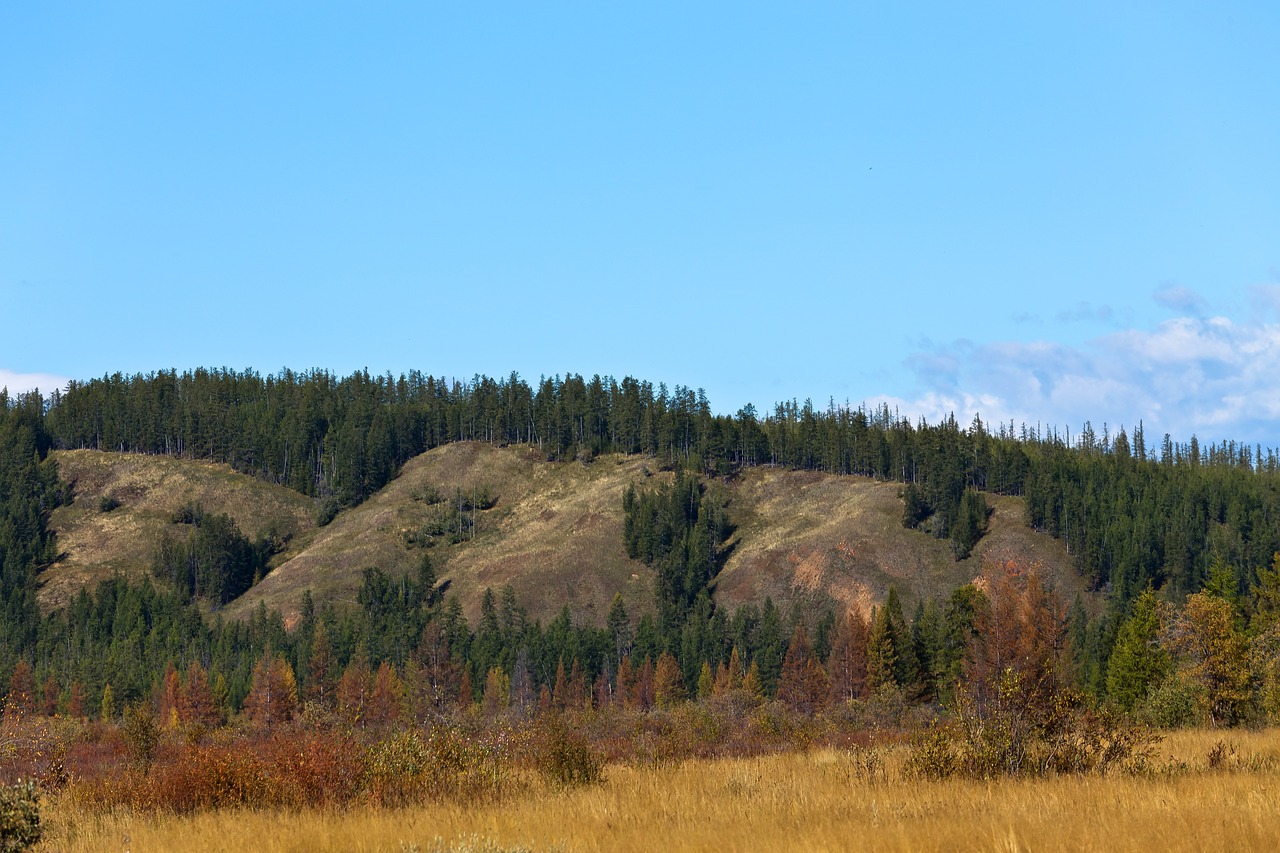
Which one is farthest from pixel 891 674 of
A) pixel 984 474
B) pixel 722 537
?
pixel 984 474

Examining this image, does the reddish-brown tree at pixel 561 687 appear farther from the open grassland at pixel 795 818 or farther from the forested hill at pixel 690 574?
the open grassland at pixel 795 818

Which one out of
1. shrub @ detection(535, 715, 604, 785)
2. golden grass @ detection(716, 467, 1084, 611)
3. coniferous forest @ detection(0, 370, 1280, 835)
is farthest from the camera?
golden grass @ detection(716, 467, 1084, 611)

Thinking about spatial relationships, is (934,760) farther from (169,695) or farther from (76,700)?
(76,700)

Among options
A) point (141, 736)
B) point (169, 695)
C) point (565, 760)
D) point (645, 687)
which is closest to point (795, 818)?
point (565, 760)

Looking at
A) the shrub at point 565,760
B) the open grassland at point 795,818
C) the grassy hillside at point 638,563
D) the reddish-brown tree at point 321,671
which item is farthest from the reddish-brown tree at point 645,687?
the open grassland at point 795,818

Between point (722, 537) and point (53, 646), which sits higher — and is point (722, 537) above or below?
above

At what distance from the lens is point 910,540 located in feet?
541

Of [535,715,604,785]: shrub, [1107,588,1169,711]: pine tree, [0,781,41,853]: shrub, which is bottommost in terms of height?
[1107,588,1169,711]: pine tree

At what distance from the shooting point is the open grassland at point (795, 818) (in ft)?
38.3

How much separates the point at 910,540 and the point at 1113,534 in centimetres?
2657

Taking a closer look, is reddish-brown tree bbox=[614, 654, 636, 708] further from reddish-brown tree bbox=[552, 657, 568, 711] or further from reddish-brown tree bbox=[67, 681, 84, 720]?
reddish-brown tree bbox=[67, 681, 84, 720]

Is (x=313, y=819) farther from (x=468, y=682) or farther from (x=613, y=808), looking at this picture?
(x=468, y=682)

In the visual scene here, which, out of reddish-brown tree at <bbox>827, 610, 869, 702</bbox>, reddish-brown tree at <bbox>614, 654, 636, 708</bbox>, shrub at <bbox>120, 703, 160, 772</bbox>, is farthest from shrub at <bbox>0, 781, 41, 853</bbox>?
reddish-brown tree at <bbox>614, 654, 636, 708</bbox>

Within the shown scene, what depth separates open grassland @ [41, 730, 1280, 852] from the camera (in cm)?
1169
